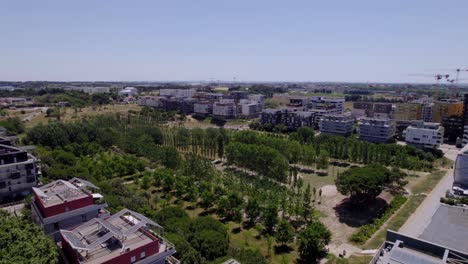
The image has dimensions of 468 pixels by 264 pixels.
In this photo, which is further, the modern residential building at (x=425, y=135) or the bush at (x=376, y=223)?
the modern residential building at (x=425, y=135)

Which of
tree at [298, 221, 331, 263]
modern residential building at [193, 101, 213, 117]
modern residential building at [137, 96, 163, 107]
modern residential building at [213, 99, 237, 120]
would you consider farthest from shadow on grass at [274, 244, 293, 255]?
modern residential building at [137, 96, 163, 107]

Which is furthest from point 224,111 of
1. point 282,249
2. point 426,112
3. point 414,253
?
point 414,253

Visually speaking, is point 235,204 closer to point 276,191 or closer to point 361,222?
point 276,191

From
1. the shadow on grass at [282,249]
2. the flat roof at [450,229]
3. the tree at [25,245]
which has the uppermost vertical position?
the tree at [25,245]

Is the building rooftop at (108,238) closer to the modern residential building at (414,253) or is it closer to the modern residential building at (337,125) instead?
the modern residential building at (414,253)

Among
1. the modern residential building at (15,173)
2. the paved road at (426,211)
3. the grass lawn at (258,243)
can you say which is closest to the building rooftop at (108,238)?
the grass lawn at (258,243)
